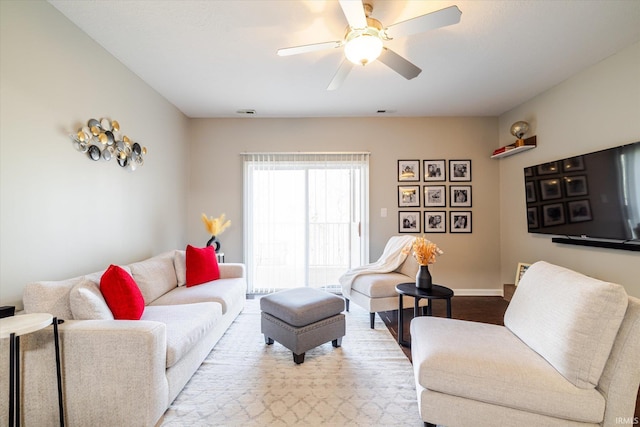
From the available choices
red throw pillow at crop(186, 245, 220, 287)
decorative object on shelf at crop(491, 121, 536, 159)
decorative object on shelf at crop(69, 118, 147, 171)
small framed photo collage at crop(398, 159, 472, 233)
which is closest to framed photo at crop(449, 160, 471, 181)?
small framed photo collage at crop(398, 159, 472, 233)

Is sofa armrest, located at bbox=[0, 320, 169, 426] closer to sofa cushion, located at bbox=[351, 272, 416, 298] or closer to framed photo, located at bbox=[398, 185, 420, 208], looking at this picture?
sofa cushion, located at bbox=[351, 272, 416, 298]

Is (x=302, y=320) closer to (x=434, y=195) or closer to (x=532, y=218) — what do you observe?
(x=434, y=195)

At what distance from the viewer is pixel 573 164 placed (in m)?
2.83

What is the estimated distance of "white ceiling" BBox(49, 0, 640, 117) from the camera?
1.94 m

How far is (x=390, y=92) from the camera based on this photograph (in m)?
3.32

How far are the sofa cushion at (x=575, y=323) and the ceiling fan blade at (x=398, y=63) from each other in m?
1.65

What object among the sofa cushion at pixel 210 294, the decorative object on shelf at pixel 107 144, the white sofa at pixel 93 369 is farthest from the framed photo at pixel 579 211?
the decorative object on shelf at pixel 107 144

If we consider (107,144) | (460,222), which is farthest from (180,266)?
(460,222)

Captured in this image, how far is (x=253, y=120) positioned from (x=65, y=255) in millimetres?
2913

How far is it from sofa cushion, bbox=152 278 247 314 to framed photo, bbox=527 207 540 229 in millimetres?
3584

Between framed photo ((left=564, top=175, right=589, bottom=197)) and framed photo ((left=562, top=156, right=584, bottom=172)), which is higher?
framed photo ((left=562, top=156, right=584, bottom=172))

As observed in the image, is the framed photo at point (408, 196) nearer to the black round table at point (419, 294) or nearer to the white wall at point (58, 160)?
the black round table at point (419, 294)

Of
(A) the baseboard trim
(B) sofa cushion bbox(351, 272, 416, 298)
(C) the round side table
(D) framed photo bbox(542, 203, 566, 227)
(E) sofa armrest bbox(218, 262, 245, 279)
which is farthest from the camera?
(A) the baseboard trim

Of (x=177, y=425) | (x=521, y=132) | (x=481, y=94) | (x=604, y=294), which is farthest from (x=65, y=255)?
(x=521, y=132)
